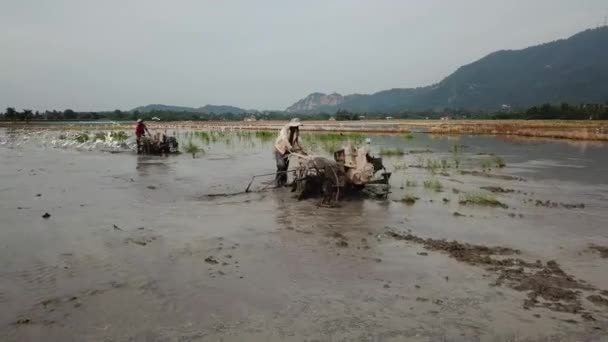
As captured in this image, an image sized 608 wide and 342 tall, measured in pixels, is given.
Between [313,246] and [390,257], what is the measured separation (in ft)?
3.74

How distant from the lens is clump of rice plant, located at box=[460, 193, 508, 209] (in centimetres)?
990

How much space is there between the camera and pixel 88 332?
4027 millimetres

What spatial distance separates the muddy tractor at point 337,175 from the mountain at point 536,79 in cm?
13215

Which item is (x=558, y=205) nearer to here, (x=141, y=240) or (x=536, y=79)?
(x=141, y=240)

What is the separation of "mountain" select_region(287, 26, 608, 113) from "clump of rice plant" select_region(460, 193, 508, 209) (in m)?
131

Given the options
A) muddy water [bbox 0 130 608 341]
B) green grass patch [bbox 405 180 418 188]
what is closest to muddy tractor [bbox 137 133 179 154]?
muddy water [bbox 0 130 608 341]

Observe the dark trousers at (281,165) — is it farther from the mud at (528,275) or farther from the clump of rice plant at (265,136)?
the clump of rice plant at (265,136)

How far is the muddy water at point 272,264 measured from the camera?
421cm

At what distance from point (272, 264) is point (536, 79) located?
580 ft

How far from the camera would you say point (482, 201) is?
32.9 ft

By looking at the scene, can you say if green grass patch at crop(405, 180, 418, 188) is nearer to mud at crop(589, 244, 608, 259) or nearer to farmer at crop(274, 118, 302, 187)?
farmer at crop(274, 118, 302, 187)

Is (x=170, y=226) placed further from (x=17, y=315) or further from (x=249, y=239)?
(x=17, y=315)

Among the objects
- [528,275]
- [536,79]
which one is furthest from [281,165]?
[536,79]

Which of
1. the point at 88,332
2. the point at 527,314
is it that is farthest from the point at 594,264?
the point at 88,332
